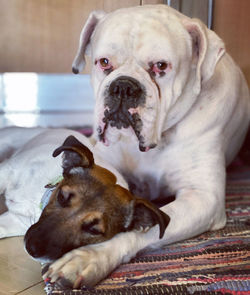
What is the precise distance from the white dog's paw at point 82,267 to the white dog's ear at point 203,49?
2.99 feet

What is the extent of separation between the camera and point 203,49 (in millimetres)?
2326

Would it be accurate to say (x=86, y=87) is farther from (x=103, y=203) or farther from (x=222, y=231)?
(x=103, y=203)

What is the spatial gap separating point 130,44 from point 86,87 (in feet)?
9.59

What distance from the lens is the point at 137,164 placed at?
8.38 feet

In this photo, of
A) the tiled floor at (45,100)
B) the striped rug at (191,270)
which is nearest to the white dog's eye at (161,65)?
the striped rug at (191,270)

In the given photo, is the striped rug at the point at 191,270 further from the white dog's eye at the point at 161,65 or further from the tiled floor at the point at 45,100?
the tiled floor at the point at 45,100

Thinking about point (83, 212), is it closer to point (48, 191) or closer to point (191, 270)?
point (48, 191)

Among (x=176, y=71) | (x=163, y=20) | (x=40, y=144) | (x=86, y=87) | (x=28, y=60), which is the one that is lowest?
(x=86, y=87)

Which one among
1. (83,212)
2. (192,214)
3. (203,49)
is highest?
(203,49)

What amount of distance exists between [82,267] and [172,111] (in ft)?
2.95

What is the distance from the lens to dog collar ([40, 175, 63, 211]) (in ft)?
6.52

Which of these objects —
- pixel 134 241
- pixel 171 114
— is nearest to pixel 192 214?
pixel 134 241

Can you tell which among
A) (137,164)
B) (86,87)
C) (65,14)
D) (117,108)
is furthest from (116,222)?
(86,87)

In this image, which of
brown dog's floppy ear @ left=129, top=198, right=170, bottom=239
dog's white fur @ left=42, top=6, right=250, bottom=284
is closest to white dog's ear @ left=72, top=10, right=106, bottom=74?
dog's white fur @ left=42, top=6, right=250, bottom=284
